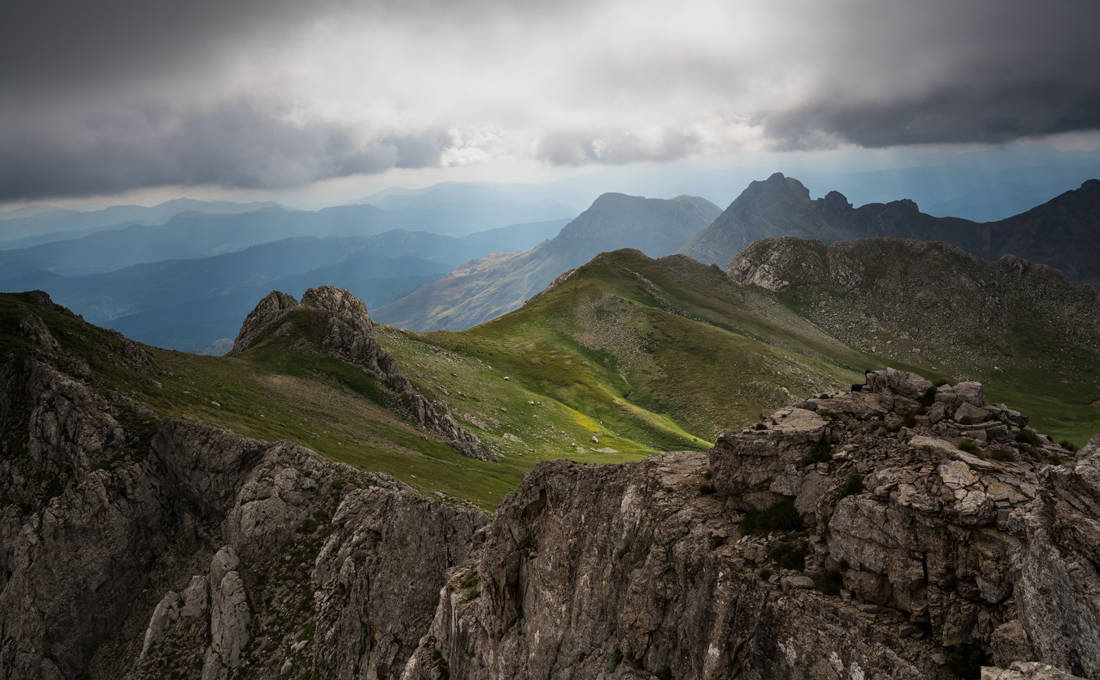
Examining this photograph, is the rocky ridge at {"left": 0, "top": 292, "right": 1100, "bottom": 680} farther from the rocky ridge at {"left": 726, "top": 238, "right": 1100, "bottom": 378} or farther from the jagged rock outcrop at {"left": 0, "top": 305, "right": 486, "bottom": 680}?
the rocky ridge at {"left": 726, "top": 238, "right": 1100, "bottom": 378}

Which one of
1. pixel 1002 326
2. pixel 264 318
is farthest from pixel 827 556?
pixel 1002 326

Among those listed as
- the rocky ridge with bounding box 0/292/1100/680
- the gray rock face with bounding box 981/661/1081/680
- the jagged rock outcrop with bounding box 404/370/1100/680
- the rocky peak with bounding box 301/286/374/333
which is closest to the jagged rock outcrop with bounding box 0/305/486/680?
the rocky ridge with bounding box 0/292/1100/680

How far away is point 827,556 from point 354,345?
7291 cm

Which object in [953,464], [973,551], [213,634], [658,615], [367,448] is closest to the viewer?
[973,551]

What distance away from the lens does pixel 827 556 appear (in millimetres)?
14438

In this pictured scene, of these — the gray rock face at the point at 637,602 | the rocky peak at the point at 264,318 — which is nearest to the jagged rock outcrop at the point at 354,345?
the rocky peak at the point at 264,318

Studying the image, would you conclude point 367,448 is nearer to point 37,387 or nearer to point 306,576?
point 306,576

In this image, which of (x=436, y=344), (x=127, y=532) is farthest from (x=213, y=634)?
(x=436, y=344)

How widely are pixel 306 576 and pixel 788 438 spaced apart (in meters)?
32.3

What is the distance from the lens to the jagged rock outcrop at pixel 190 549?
30.6m

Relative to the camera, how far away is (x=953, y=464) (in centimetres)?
1332

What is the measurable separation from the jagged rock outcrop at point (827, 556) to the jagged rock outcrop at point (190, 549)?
9609 mm

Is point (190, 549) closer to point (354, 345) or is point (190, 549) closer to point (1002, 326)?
point (354, 345)

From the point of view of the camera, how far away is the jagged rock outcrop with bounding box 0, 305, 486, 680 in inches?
1203
